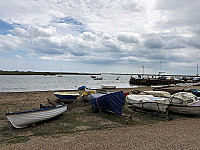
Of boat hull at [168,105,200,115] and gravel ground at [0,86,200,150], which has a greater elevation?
boat hull at [168,105,200,115]

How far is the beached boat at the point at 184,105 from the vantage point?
11.9 metres

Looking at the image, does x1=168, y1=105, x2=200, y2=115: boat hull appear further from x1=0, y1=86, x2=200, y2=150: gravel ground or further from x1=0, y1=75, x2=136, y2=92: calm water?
x1=0, y1=75, x2=136, y2=92: calm water

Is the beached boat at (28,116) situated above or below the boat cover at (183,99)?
below

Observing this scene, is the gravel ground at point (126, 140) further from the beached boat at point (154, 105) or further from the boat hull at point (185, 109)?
the beached boat at point (154, 105)

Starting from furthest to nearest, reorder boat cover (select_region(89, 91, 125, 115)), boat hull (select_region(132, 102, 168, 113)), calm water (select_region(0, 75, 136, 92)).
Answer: calm water (select_region(0, 75, 136, 92)), boat hull (select_region(132, 102, 168, 113)), boat cover (select_region(89, 91, 125, 115))

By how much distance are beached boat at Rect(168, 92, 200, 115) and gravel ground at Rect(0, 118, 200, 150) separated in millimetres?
2898

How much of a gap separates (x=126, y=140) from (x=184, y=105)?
6.95 metres

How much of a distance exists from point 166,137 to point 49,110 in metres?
6.74

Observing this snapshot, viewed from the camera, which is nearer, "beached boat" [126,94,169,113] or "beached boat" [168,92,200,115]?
"beached boat" [168,92,200,115]

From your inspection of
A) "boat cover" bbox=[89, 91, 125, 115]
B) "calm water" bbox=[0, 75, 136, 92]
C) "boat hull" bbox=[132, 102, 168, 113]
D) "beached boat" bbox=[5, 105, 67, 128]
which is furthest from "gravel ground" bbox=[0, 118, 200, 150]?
"calm water" bbox=[0, 75, 136, 92]

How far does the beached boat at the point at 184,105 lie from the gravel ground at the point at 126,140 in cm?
290

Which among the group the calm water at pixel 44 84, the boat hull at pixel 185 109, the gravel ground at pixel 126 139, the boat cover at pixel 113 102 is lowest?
the calm water at pixel 44 84

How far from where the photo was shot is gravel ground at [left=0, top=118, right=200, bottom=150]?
22.2 ft

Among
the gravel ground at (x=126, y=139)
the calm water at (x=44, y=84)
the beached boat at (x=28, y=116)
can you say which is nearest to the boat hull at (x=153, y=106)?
the gravel ground at (x=126, y=139)
